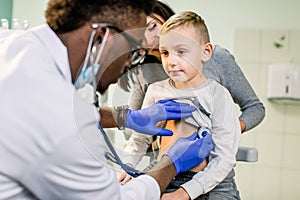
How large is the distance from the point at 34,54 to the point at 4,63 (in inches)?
1.8

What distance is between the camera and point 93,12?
29.1 inches

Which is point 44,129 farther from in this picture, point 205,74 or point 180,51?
point 205,74

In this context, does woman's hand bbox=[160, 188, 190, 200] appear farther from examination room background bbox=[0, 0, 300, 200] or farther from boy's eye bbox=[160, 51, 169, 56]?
examination room background bbox=[0, 0, 300, 200]

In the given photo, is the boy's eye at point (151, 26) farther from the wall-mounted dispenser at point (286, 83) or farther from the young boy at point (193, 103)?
the wall-mounted dispenser at point (286, 83)

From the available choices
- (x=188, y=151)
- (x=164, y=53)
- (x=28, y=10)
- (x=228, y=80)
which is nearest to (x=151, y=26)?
(x=164, y=53)

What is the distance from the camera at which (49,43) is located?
29.7 inches

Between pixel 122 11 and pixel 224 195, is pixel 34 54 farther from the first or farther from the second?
pixel 224 195

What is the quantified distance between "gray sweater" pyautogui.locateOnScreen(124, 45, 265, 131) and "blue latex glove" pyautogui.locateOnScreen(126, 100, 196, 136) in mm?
28

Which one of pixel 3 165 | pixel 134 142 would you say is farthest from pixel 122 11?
pixel 134 142

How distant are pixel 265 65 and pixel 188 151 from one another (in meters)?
1.68

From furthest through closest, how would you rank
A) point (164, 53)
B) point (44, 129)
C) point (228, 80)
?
1. point (228, 80)
2. point (164, 53)
3. point (44, 129)

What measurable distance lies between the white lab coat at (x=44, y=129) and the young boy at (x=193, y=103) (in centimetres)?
32

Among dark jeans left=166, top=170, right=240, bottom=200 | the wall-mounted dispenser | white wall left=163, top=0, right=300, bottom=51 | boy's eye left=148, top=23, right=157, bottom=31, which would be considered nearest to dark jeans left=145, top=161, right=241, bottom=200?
dark jeans left=166, top=170, right=240, bottom=200

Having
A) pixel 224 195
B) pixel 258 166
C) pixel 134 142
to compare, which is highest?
pixel 134 142
